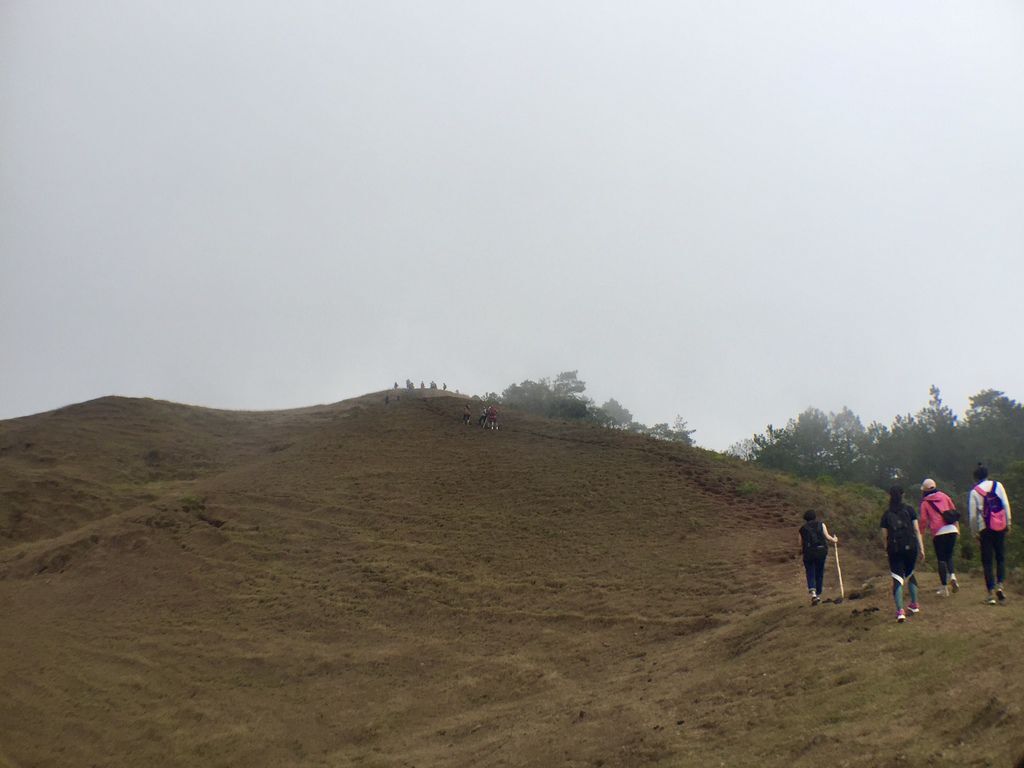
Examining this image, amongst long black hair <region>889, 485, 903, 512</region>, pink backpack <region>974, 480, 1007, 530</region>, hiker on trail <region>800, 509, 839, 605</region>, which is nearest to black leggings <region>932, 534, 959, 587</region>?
pink backpack <region>974, 480, 1007, 530</region>

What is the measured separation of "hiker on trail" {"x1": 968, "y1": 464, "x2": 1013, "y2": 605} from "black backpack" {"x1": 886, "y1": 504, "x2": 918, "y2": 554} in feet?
2.39

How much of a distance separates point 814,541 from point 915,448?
28.6m

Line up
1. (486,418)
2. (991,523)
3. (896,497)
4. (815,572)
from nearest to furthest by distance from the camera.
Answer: (991,523) → (896,497) → (815,572) → (486,418)

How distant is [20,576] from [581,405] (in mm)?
25706

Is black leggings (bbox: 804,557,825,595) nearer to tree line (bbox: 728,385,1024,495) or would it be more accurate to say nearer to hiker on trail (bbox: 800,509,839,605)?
hiker on trail (bbox: 800,509,839,605)

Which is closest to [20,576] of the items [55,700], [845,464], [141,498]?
[141,498]

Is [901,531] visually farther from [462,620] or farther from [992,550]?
[462,620]

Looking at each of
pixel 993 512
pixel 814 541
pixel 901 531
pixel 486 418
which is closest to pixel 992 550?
pixel 993 512

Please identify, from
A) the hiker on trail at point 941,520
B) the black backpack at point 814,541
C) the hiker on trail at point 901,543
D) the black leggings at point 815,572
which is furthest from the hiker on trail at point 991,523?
the black leggings at point 815,572

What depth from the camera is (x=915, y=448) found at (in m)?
37.2

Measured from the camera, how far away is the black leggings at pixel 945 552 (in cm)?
1058

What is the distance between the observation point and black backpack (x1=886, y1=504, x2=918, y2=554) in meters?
10.2

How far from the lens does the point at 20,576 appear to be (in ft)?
73.6

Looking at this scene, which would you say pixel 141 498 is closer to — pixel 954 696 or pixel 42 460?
pixel 42 460
